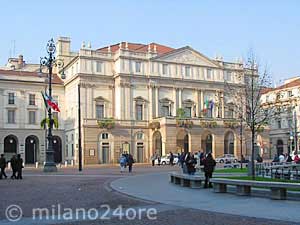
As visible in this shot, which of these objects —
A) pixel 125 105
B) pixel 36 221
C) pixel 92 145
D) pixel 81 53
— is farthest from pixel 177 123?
pixel 36 221

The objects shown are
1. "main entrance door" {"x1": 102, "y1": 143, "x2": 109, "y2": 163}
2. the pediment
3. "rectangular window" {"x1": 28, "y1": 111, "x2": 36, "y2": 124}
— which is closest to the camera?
"main entrance door" {"x1": 102, "y1": 143, "x2": 109, "y2": 163}

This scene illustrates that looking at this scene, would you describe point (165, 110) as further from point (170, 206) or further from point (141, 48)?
point (170, 206)

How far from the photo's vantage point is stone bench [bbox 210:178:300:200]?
14415 mm

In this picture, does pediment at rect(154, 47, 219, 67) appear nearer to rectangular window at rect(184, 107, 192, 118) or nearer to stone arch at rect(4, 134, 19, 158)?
rectangular window at rect(184, 107, 192, 118)

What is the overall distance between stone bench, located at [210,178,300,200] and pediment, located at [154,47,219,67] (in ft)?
196

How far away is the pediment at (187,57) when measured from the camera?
77.4m

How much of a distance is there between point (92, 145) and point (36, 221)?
2315 inches

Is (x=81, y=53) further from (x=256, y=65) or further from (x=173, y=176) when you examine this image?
(x=173, y=176)

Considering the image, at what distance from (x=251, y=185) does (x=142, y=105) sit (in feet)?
197

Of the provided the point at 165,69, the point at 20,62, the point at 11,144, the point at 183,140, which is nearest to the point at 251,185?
the point at 183,140

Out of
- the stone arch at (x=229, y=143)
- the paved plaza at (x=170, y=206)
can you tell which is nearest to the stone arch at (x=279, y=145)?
the stone arch at (x=229, y=143)

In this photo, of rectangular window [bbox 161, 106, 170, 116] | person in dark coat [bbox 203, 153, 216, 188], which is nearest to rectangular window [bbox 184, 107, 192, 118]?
rectangular window [bbox 161, 106, 170, 116]

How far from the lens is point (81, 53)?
72062 millimetres

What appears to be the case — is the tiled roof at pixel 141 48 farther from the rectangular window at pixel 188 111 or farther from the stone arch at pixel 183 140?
the stone arch at pixel 183 140
